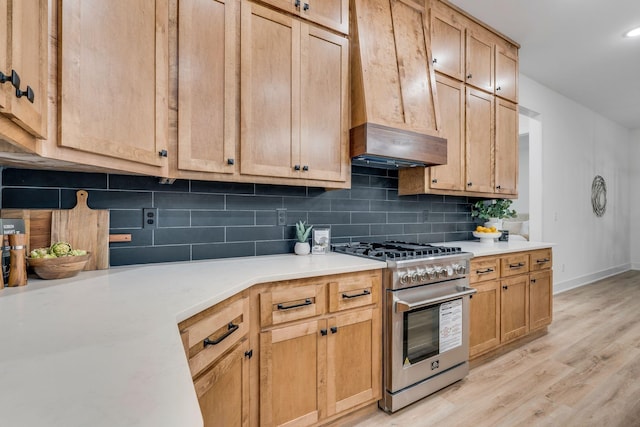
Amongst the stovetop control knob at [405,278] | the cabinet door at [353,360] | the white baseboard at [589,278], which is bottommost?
the white baseboard at [589,278]

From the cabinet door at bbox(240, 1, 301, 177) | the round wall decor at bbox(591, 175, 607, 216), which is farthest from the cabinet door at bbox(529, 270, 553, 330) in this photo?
the round wall decor at bbox(591, 175, 607, 216)

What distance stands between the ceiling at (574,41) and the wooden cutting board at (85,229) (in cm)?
309

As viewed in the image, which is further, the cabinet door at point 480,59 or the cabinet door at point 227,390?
the cabinet door at point 480,59

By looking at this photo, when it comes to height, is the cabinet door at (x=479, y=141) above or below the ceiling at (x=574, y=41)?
below

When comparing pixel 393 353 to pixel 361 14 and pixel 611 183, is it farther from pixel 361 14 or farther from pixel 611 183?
pixel 611 183

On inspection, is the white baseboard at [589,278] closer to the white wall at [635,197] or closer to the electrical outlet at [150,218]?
the white wall at [635,197]

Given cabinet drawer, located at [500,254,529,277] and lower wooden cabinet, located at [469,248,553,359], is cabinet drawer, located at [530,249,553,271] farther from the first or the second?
cabinet drawer, located at [500,254,529,277]

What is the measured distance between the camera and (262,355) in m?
1.53

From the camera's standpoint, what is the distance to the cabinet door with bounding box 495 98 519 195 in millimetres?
3145

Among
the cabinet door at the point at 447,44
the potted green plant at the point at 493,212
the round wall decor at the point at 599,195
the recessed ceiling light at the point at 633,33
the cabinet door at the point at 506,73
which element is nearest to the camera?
the cabinet door at the point at 447,44

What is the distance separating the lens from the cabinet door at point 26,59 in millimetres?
783

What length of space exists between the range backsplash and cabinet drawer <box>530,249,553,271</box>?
44.6 inches

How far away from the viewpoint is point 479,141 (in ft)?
9.81

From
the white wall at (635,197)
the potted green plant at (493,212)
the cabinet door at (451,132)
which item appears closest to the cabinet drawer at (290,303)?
the cabinet door at (451,132)
